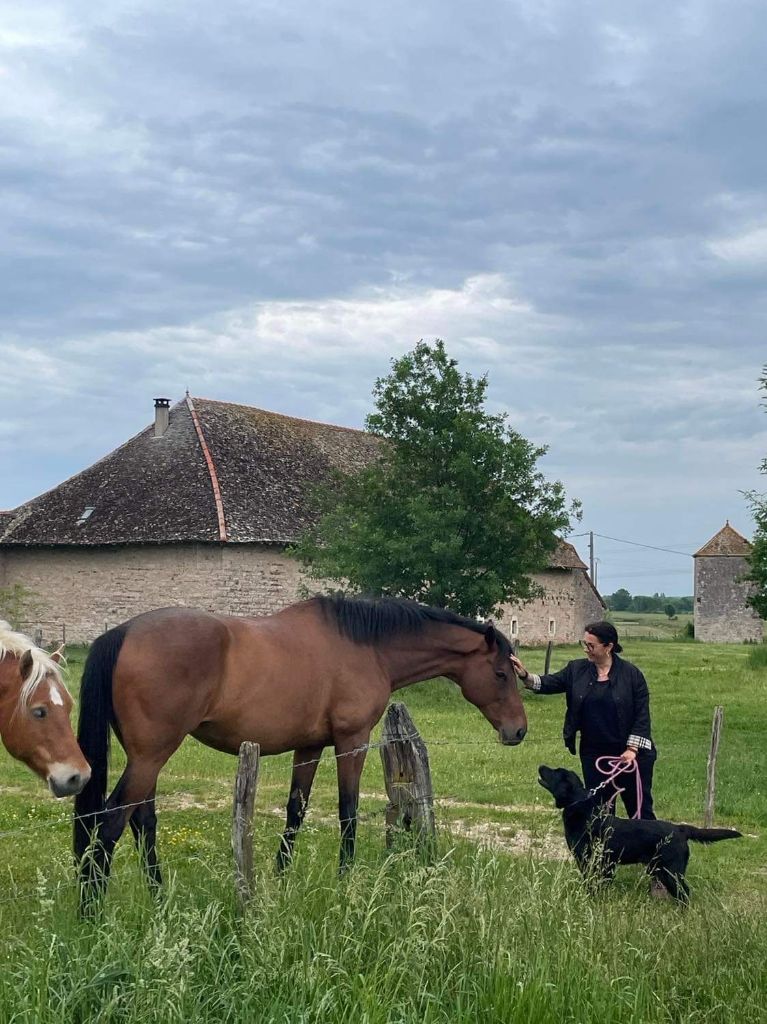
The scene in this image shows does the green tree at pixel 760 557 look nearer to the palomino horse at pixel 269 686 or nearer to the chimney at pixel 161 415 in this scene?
the palomino horse at pixel 269 686

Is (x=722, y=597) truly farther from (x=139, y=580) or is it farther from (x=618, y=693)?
(x=618, y=693)

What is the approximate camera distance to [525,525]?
27188 millimetres

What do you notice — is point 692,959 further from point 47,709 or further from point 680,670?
point 680,670

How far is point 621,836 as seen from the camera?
6797 millimetres

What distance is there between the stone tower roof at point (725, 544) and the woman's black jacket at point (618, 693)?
184 ft

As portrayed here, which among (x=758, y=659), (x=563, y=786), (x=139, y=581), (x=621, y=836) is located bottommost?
(x=758, y=659)

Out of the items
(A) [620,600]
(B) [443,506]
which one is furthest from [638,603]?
(B) [443,506]

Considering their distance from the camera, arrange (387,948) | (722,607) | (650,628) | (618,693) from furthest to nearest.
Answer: (650,628) → (722,607) → (618,693) → (387,948)

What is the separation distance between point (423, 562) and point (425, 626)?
19.1 m

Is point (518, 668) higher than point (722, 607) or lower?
higher

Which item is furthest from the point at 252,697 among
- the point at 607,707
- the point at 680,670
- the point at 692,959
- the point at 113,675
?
the point at 680,670

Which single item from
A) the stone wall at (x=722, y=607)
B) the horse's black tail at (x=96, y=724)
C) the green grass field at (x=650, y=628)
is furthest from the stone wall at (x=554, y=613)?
the horse's black tail at (x=96, y=724)

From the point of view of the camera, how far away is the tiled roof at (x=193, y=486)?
3284 centimetres

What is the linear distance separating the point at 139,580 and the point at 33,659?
92.9ft
